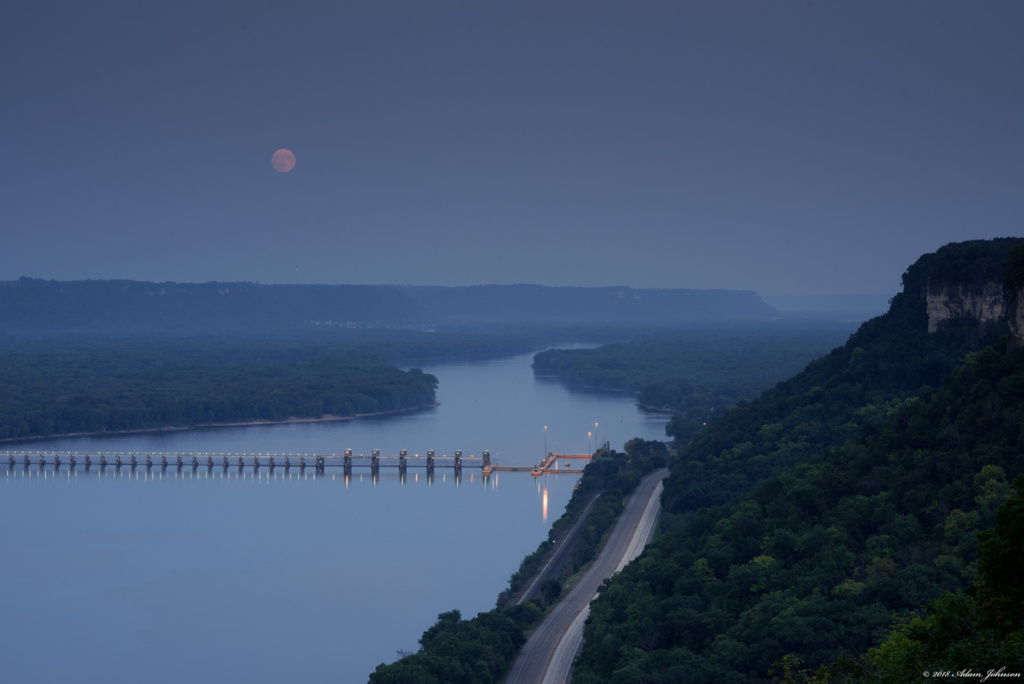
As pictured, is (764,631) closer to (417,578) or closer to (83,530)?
(417,578)

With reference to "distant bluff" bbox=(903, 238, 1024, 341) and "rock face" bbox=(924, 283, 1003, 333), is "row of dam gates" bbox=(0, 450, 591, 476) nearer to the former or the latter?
"rock face" bbox=(924, 283, 1003, 333)

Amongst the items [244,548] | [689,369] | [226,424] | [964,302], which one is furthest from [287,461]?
[689,369]

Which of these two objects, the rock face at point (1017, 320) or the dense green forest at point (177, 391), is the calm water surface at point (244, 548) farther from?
the rock face at point (1017, 320)

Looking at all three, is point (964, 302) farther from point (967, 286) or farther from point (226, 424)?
point (226, 424)

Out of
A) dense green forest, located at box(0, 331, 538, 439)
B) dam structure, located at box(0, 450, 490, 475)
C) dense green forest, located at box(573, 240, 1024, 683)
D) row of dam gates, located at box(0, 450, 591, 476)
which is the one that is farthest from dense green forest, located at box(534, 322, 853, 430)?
dense green forest, located at box(573, 240, 1024, 683)

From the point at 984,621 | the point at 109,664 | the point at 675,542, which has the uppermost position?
the point at 984,621

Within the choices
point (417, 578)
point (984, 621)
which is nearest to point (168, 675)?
point (417, 578)

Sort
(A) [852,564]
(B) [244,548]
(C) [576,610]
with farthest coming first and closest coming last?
(B) [244,548], (C) [576,610], (A) [852,564]
